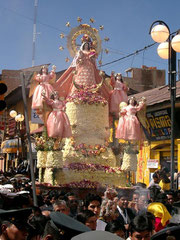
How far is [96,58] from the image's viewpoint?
14.8 m

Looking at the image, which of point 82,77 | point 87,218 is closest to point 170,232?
point 87,218

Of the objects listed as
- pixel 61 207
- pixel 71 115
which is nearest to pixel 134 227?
pixel 61 207

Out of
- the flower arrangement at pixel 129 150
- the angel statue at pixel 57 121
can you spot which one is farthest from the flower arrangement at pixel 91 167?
the angel statue at pixel 57 121

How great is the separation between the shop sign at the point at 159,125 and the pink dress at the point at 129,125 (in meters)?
6.05

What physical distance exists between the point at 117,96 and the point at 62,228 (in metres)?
11.1

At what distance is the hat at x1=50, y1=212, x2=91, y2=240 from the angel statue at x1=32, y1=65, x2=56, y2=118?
9544 mm

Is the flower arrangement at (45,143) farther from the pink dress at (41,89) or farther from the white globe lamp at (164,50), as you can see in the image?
the white globe lamp at (164,50)

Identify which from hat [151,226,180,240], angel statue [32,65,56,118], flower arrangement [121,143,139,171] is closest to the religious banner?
flower arrangement [121,143,139,171]

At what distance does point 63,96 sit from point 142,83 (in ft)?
66.3

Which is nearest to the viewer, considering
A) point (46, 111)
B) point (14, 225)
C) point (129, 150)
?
point (14, 225)

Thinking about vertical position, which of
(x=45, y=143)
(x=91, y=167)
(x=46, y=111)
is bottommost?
(x=91, y=167)

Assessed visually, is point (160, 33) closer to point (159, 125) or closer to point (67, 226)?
point (67, 226)

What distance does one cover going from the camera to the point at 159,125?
831 inches

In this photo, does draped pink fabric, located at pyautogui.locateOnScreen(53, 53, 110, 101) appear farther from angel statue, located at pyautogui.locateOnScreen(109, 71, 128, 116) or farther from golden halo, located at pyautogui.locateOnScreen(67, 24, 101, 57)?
golden halo, located at pyautogui.locateOnScreen(67, 24, 101, 57)
